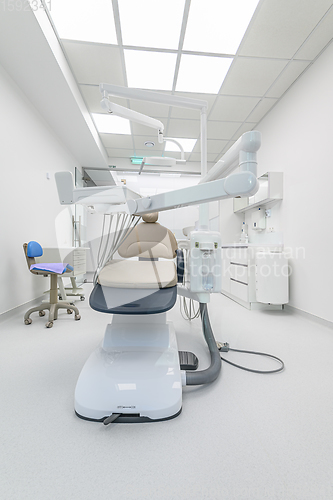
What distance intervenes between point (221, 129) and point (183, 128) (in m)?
0.64

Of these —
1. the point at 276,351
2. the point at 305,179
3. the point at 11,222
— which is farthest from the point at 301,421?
the point at 11,222

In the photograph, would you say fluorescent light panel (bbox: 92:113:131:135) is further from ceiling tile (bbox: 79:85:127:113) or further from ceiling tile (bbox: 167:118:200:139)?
ceiling tile (bbox: 167:118:200:139)

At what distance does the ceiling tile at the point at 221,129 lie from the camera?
4188mm

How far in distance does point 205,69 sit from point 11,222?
273 centimetres

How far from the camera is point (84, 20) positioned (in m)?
2.36

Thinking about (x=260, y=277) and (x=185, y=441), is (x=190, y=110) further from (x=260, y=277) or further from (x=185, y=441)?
(x=185, y=441)

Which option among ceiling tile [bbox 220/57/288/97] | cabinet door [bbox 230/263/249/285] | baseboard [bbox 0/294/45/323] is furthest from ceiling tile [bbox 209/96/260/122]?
baseboard [bbox 0/294/45/323]

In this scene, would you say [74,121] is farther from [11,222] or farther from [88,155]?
[11,222]

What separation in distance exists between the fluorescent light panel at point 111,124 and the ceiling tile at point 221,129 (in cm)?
137

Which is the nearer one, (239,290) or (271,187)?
(271,187)

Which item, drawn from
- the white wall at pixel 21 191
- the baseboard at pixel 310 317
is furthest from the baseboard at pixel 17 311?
the baseboard at pixel 310 317

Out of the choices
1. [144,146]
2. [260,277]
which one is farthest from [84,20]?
[260,277]

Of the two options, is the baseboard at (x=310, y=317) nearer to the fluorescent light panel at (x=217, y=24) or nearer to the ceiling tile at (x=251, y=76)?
the ceiling tile at (x=251, y=76)

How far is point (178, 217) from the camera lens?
5309 mm
